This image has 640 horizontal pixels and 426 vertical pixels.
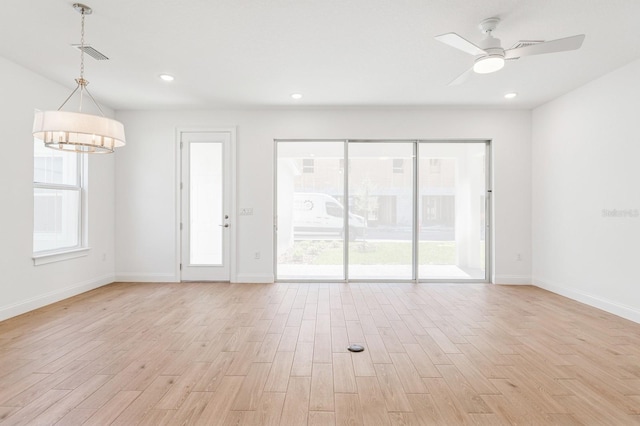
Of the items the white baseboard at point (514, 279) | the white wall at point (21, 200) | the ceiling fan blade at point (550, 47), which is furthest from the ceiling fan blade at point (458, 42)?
the white wall at point (21, 200)

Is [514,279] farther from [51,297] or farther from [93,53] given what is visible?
[51,297]

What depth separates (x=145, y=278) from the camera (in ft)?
18.3

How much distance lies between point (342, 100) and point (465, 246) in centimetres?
313

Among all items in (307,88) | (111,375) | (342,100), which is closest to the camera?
(111,375)

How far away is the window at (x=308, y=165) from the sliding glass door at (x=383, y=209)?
17mm

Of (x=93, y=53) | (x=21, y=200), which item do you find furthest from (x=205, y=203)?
(x=93, y=53)

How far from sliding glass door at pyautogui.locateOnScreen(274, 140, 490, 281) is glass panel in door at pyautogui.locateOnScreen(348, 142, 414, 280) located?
17 mm

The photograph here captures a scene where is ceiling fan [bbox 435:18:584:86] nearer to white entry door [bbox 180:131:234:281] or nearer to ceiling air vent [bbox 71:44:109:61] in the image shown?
ceiling air vent [bbox 71:44:109:61]

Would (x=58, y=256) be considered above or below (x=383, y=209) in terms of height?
below

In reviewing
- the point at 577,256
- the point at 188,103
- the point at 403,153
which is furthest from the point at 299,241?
the point at 577,256

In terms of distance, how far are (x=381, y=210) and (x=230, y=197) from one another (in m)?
2.51

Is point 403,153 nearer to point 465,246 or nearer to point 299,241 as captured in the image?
point 465,246

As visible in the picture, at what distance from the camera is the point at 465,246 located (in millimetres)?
→ 5664

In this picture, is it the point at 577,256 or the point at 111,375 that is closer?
the point at 111,375
